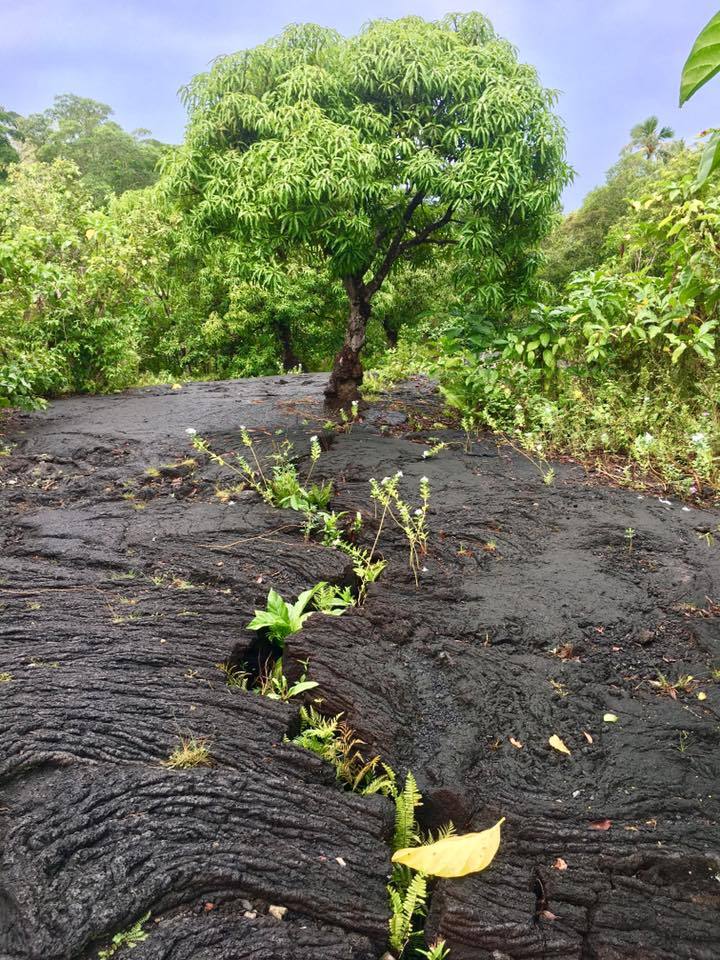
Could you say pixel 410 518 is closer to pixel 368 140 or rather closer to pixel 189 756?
pixel 189 756

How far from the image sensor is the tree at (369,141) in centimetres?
441

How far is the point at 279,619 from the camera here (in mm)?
2611

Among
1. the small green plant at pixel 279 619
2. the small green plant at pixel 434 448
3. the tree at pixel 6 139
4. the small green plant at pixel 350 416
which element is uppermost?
the tree at pixel 6 139

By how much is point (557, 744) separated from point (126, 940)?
1522 millimetres

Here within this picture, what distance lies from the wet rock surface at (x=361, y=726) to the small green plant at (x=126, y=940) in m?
0.02

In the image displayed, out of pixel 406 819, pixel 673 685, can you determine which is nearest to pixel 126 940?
pixel 406 819

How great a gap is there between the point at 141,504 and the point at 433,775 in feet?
8.78

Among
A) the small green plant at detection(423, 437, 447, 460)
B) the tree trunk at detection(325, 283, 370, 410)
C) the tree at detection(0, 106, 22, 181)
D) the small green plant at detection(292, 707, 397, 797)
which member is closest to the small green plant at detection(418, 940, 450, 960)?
the small green plant at detection(292, 707, 397, 797)

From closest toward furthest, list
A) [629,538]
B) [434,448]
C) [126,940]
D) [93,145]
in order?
[126,940] → [629,538] → [434,448] → [93,145]

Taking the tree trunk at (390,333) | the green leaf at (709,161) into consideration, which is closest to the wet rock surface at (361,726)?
the green leaf at (709,161)

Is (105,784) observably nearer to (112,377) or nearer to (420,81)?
(420,81)

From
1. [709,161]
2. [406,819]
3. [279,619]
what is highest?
[709,161]

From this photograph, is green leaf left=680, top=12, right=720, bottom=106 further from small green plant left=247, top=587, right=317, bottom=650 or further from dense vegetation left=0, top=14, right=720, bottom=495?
dense vegetation left=0, top=14, right=720, bottom=495

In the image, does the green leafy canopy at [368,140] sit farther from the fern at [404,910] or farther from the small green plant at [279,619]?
the fern at [404,910]
